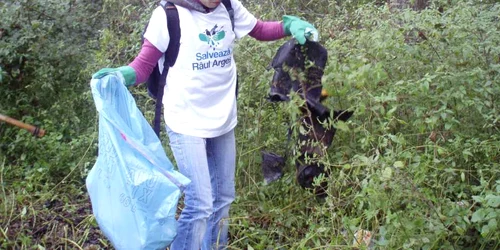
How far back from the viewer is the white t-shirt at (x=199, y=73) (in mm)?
3607

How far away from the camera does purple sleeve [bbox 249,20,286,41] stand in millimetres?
4094

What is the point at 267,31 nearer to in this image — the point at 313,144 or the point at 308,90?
the point at 308,90

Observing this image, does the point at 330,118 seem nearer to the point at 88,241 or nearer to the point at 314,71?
the point at 314,71

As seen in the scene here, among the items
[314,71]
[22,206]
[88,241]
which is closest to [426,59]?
[314,71]

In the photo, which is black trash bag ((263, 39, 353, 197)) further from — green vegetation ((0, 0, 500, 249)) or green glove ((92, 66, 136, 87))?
green glove ((92, 66, 136, 87))

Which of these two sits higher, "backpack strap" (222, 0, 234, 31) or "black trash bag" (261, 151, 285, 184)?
"backpack strap" (222, 0, 234, 31)

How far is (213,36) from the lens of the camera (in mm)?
3695

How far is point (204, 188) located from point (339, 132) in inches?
43.2

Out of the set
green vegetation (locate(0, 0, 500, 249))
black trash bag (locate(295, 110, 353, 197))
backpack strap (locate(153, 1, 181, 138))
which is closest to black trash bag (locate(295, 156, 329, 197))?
black trash bag (locate(295, 110, 353, 197))

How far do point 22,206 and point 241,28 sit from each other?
2118 mm

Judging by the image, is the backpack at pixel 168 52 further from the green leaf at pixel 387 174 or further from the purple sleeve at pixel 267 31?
the green leaf at pixel 387 174

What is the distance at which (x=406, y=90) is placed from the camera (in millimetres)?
4082

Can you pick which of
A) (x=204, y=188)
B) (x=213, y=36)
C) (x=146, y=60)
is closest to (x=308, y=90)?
(x=213, y=36)

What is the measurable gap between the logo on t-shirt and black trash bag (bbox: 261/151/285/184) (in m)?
0.96
